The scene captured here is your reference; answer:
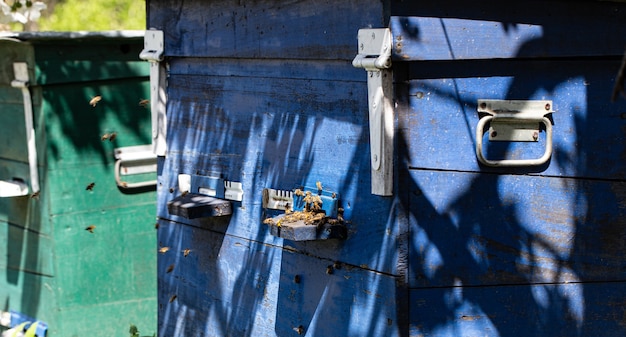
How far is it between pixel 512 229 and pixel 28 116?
8.48 ft

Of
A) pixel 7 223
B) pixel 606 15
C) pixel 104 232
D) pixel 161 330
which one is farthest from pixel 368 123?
pixel 7 223

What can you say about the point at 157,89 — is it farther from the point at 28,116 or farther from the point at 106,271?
the point at 106,271

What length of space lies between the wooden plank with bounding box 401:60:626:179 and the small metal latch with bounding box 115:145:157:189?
2.33 meters

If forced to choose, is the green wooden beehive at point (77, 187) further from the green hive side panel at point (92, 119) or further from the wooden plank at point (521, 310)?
the wooden plank at point (521, 310)

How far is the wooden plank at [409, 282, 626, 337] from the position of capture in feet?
8.32

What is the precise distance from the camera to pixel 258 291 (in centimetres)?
306

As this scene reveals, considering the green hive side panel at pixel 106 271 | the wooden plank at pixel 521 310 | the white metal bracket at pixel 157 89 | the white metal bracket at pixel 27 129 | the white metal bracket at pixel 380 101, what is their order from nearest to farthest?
the white metal bracket at pixel 380 101
the wooden plank at pixel 521 310
the white metal bracket at pixel 157 89
the white metal bracket at pixel 27 129
the green hive side panel at pixel 106 271

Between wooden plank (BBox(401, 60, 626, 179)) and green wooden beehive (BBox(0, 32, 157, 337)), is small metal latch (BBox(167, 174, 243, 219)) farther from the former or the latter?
green wooden beehive (BBox(0, 32, 157, 337))

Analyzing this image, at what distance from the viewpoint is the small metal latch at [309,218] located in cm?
260

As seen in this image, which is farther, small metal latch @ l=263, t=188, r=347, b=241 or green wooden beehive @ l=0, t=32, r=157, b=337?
green wooden beehive @ l=0, t=32, r=157, b=337

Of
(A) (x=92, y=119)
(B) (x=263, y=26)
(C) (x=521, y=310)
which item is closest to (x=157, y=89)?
(B) (x=263, y=26)

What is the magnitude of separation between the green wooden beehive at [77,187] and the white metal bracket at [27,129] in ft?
0.03

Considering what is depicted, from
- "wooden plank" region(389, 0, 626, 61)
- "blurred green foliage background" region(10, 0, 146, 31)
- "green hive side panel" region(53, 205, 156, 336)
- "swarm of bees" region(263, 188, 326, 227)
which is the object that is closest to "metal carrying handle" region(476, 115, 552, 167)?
"wooden plank" region(389, 0, 626, 61)

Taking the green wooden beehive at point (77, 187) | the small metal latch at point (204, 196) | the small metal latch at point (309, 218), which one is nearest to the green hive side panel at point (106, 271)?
the green wooden beehive at point (77, 187)
